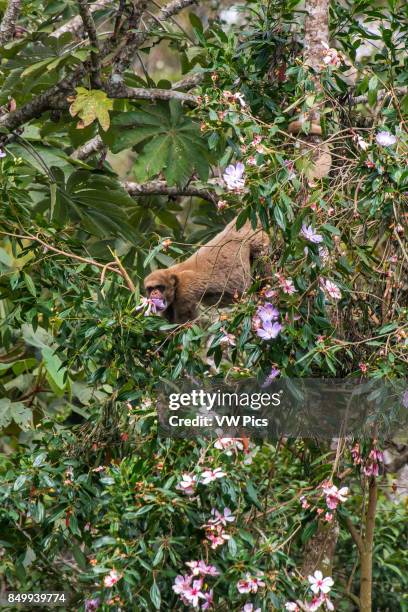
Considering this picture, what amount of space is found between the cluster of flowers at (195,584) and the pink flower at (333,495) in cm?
46

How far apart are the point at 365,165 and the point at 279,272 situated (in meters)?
0.52

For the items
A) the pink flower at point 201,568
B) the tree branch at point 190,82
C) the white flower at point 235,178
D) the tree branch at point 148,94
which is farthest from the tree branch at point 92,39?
the pink flower at point 201,568

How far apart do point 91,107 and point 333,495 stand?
2256mm

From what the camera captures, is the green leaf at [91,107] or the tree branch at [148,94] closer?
the green leaf at [91,107]

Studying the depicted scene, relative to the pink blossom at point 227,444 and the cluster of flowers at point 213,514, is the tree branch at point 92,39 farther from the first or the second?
the cluster of flowers at point 213,514

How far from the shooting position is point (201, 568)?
315 cm

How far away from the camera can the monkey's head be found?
5.09 metres

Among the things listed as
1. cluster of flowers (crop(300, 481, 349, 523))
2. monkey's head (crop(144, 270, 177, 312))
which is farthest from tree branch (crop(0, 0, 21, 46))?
cluster of flowers (crop(300, 481, 349, 523))

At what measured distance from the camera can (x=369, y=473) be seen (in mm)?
3520

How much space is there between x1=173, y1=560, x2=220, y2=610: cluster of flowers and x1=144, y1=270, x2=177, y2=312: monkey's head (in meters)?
2.10

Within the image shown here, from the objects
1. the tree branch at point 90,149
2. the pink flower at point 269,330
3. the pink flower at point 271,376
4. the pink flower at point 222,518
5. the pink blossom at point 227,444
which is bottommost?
the pink flower at point 222,518

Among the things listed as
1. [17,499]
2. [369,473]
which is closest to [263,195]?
[369,473]

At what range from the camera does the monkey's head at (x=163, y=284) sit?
5.09 meters

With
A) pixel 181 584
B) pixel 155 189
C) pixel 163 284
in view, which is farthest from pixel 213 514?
pixel 155 189
